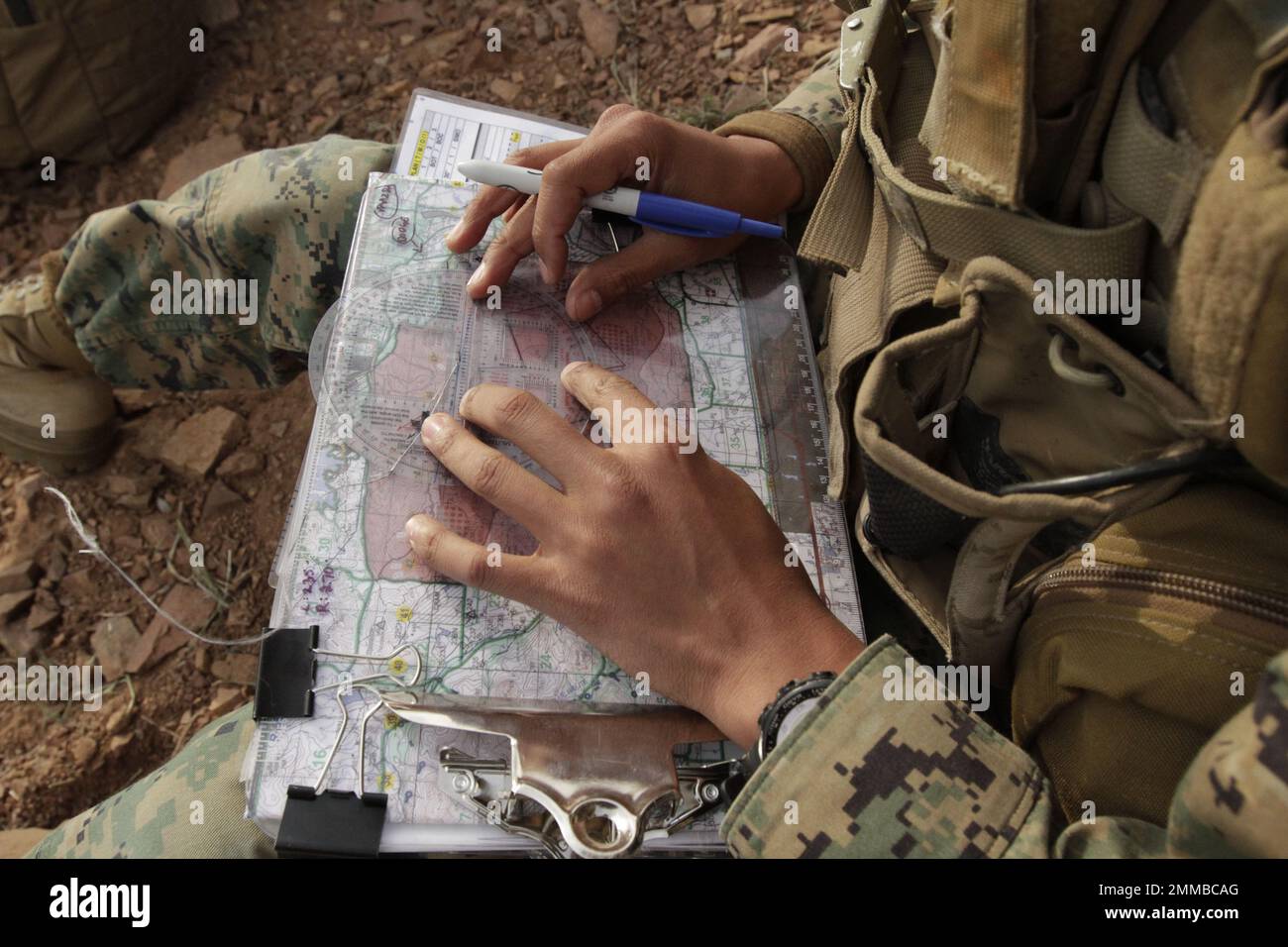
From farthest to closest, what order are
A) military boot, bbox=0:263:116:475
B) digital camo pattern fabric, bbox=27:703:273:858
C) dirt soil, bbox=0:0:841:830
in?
dirt soil, bbox=0:0:841:830 < military boot, bbox=0:263:116:475 < digital camo pattern fabric, bbox=27:703:273:858

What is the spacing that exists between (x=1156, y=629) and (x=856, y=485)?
1.19 ft

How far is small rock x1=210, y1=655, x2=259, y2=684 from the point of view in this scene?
1.70m

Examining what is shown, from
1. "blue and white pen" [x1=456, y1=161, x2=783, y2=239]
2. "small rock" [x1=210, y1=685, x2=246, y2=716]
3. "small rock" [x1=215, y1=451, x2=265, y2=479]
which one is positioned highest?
"blue and white pen" [x1=456, y1=161, x2=783, y2=239]

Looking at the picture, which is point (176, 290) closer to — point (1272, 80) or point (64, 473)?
point (64, 473)

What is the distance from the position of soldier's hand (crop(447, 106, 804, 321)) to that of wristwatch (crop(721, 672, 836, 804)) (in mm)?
530

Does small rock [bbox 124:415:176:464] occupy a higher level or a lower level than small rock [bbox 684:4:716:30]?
lower

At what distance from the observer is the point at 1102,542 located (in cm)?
81

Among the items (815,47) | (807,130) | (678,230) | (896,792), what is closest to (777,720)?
(896,792)

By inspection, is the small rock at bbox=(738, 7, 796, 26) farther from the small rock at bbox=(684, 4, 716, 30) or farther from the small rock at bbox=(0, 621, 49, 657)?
the small rock at bbox=(0, 621, 49, 657)

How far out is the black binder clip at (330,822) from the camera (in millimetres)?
785

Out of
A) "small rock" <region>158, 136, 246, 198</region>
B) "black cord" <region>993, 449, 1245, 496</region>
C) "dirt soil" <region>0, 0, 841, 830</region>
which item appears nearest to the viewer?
"black cord" <region>993, 449, 1245, 496</region>

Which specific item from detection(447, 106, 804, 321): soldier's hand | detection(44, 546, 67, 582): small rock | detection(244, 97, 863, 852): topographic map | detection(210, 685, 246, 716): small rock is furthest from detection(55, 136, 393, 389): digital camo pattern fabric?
detection(210, 685, 246, 716): small rock

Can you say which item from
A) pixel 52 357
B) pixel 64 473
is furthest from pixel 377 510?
pixel 64 473

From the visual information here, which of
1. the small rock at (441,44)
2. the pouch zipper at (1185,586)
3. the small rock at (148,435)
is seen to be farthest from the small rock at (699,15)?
the pouch zipper at (1185,586)
